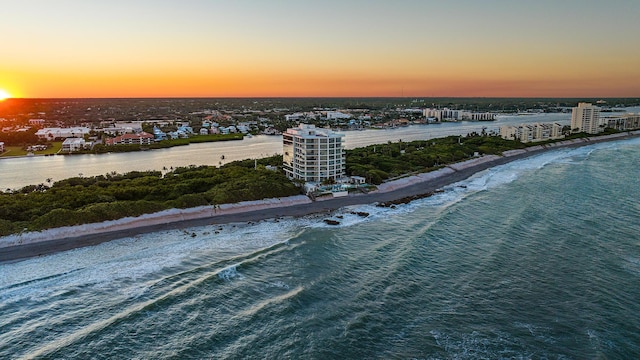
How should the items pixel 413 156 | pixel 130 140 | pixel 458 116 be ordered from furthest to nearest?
1. pixel 458 116
2. pixel 130 140
3. pixel 413 156

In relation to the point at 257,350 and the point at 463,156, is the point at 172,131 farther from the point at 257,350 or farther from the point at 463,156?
the point at 257,350

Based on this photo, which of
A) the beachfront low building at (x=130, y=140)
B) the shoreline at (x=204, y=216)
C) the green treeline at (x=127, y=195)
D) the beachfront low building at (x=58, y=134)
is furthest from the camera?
the beachfront low building at (x=58, y=134)

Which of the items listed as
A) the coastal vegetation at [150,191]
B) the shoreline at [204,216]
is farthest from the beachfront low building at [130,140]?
the shoreline at [204,216]

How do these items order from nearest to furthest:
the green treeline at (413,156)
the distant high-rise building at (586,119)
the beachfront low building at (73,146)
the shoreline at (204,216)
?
the shoreline at (204,216), the green treeline at (413,156), the beachfront low building at (73,146), the distant high-rise building at (586,119)

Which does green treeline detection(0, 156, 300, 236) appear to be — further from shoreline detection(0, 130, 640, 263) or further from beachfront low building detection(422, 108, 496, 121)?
beachfront low building detection(422, 108, 496, 121)

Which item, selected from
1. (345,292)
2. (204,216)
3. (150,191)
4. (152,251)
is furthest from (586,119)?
(152,251)

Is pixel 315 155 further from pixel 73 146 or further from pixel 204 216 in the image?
pixel 73 146

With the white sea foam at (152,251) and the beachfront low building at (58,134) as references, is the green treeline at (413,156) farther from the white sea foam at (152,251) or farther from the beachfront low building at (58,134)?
the beachfront low building at (58,134)
